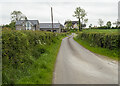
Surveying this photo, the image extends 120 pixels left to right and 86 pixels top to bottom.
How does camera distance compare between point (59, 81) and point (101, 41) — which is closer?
point (59, 81)

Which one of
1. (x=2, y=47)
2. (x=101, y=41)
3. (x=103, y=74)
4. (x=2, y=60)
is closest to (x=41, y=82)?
(x=2, y=60)

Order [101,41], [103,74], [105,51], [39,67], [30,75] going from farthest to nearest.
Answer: [101,41] < [105,51] < [39,67] < [103,74] < [30,75]

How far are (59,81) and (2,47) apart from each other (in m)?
3.59

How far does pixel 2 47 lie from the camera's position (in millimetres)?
6289

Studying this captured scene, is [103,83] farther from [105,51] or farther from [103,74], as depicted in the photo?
[105,51]

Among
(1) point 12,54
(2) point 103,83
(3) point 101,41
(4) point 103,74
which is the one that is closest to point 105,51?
(3) point 101,41

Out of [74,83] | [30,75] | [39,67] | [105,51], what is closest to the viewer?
[74,83]

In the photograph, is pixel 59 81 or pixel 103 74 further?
pixel 103 74

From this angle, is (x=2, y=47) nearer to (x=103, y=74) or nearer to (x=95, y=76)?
(x=95, y=76)

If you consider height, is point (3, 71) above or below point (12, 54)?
below

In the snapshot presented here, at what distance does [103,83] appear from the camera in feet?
22.0

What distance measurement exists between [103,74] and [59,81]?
3.12 meters

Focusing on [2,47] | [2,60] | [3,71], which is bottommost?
[3,71]

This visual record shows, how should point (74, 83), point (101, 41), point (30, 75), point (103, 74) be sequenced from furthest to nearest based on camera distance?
point (101, 41) < point (103, 74) < point (30, 75) < point (74, 83)
